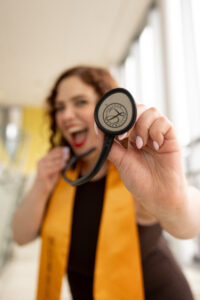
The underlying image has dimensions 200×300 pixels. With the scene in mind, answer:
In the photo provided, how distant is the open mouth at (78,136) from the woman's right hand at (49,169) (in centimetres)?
6

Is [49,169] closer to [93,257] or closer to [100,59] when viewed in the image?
[93,257]

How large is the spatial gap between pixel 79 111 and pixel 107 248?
0.42m

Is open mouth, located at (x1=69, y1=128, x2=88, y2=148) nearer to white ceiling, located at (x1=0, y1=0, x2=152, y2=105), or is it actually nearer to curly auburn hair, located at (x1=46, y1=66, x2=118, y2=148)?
curly auburn hair, located at (x1=46, y1=66, x2=118, y2=148)

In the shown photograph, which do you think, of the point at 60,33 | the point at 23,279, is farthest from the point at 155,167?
the point at 60,33

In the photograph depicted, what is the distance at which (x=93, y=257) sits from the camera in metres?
0.69

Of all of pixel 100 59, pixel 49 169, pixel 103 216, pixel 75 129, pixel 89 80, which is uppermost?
pixel 100 59

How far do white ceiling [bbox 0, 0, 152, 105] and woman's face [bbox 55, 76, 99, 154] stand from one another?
6.84 feet

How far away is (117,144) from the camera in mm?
368

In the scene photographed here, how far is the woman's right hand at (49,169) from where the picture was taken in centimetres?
77

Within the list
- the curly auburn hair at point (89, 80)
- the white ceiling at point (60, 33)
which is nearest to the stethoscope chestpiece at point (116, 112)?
the curly auburn hair at point (89, 80)

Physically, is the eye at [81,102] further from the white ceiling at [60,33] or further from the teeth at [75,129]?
the white ceiling at [60,33]

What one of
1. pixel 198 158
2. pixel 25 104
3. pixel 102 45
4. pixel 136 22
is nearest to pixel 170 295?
pixel 198 158

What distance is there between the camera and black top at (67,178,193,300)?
2.06 ft

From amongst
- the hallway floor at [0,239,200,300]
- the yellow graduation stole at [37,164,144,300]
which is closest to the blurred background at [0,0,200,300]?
the hallway floor at [0,239,200,300]
